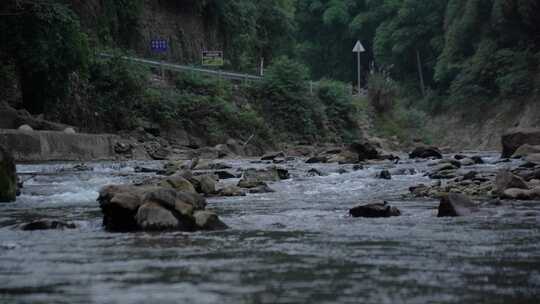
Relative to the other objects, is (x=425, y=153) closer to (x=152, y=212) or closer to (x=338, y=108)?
(x=338, y=108)

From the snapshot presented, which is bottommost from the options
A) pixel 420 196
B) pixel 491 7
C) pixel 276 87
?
pixel 420 196

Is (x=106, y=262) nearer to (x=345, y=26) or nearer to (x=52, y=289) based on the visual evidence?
(x=52, y=289)

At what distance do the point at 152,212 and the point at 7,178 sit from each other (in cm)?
423

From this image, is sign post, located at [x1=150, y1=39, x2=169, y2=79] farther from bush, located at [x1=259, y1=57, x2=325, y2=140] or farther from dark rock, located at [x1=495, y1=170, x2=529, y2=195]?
dark rock, located at [x1=495, y1=170, x2=529, y2=195]

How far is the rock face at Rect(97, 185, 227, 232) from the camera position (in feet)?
25.5

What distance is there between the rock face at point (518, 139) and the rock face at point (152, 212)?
17599mm

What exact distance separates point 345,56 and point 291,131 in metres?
35.0

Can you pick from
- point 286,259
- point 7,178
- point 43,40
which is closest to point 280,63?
point 43,40

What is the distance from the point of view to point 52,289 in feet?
16.2

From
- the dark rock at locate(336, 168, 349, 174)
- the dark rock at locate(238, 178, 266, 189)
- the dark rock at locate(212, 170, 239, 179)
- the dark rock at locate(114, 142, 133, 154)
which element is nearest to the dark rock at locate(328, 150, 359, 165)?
the dark rock at locate(336, 168, 349, 174)

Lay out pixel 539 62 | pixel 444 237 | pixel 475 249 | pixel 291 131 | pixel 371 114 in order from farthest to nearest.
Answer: pixel 539 62, pixel 371 114, pixel 291 131, pixel 444 237, pixel 475 249

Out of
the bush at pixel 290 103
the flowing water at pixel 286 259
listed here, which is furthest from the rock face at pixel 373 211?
the bush at pixel 290 103

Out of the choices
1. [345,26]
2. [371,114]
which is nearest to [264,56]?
[371,114]

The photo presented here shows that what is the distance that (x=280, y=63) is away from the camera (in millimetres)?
37250
